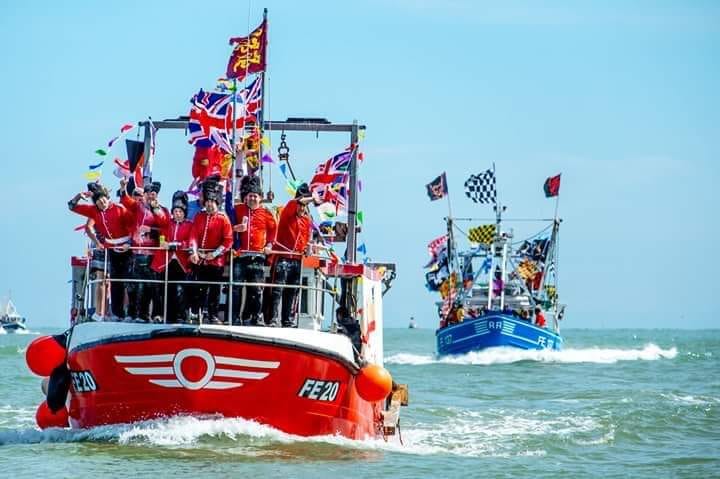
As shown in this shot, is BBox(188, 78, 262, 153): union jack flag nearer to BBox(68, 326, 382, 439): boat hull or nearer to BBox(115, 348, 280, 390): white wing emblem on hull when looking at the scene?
BBox(68, 326, 382, 439): boat hull

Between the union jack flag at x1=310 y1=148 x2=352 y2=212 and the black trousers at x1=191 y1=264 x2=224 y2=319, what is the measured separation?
4430 millimetres

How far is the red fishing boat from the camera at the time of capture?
16156mm

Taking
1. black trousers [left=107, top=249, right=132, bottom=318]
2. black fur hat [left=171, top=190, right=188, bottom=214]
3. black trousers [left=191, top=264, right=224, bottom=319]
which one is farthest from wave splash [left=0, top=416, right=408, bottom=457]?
black fur hat [left=171, top=190, right=188, bottom=214]

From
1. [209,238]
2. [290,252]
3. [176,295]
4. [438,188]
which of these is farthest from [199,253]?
[438,188]

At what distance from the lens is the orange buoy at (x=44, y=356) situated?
59.3ft

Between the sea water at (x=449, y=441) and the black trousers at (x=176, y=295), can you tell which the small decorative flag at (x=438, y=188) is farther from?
the black trousers at (x=176, y=295)

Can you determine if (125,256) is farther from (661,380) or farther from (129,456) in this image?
(661,380)

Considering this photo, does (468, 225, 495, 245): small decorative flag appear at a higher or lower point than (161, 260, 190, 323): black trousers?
higher

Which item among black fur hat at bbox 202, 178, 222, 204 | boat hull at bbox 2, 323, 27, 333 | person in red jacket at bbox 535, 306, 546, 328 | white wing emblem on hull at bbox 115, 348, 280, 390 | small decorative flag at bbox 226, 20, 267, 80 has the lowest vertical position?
boat hull at bbox 2, 323, 27, 333

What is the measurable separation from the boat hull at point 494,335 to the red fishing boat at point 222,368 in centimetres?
3042

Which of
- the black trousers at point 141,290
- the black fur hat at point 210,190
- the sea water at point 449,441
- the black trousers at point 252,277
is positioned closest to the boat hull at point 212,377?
the sea water at point 449,441

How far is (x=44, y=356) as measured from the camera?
18.1 metres

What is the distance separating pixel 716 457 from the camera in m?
19.9

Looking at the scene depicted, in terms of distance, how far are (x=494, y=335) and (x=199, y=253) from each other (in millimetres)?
33564
